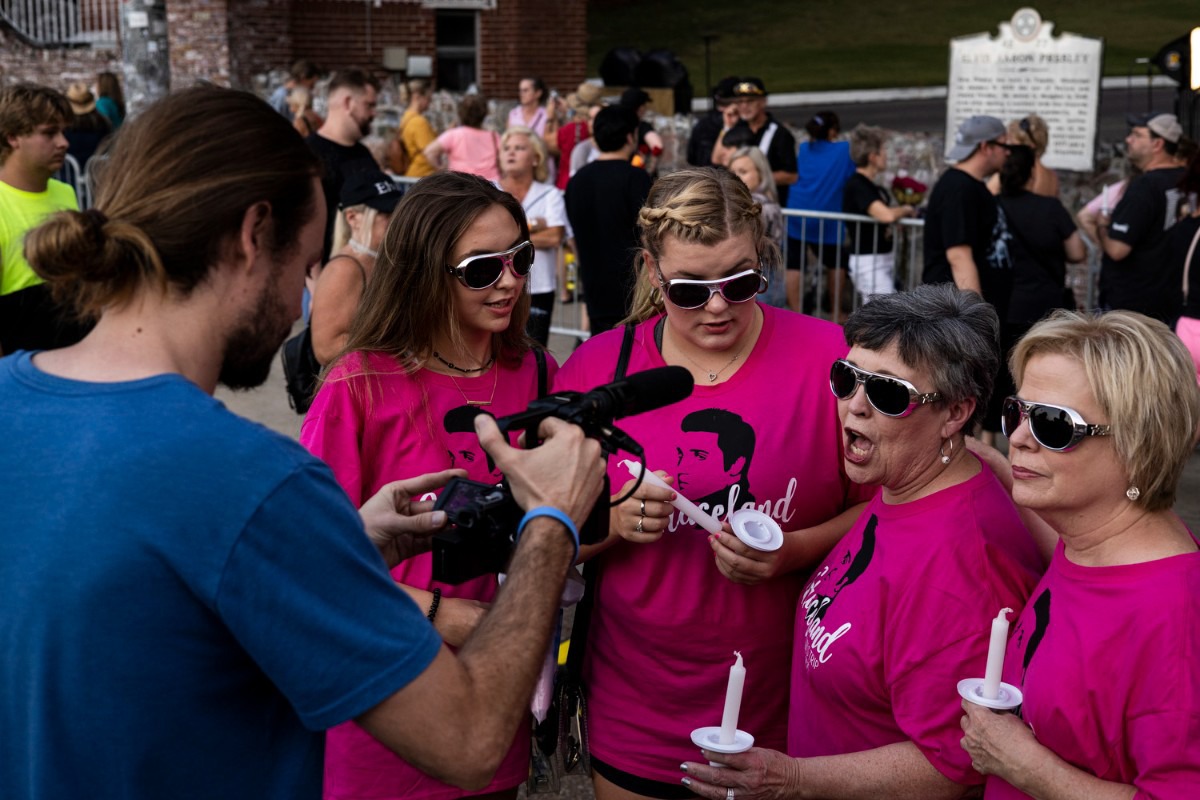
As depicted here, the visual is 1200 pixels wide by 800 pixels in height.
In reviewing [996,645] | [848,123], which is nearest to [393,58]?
[848,123]

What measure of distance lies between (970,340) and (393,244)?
1304 mm

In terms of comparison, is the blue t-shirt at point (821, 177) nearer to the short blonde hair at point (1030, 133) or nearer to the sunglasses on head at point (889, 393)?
the short blonde hair at point (1030, 133)

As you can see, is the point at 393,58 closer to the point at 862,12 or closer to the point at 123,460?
the point at 123,460

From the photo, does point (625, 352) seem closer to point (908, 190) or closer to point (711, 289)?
point (711, 289)

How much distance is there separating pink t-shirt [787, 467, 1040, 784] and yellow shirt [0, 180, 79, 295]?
11.5 feet

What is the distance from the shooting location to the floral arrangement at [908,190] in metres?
10.1

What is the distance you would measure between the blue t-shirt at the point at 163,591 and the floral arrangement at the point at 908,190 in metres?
9.00

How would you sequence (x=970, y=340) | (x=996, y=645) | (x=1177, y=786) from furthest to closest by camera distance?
1. (x=970, y=340)
2. (x=996, y=645)
3. (x=1177, y=786)

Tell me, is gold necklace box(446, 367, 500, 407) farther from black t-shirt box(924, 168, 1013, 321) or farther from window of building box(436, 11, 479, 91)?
window of building box(436, 11, 479, 91)

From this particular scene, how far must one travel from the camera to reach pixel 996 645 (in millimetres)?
2146

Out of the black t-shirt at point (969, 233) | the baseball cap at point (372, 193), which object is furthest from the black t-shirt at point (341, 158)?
the black t-shirt at point (969, 233)

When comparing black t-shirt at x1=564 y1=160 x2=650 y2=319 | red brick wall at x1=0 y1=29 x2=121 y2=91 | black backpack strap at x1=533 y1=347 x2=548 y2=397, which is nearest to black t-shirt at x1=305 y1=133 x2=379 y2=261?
black t-shirt at x1=564 y1=160 x2=650 y2=319

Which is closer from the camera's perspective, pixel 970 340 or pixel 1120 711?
pixel 1120 711

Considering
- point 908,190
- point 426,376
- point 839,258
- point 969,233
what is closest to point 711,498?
point 426,376
